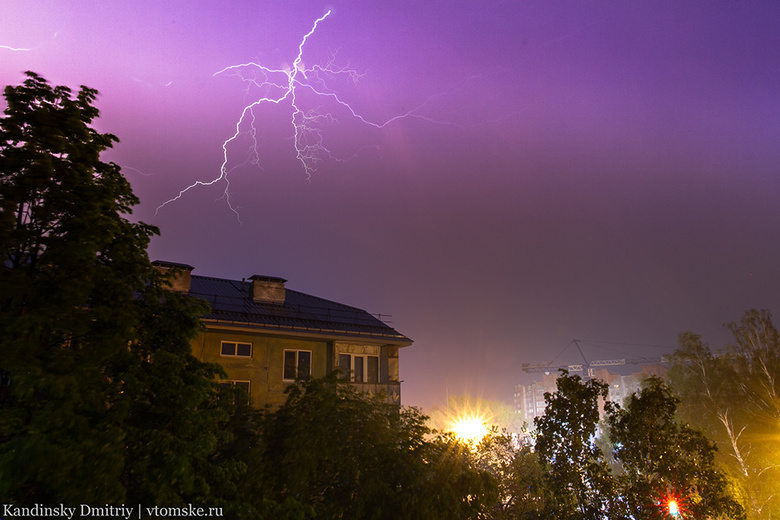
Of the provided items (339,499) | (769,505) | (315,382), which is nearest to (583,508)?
(339,499)

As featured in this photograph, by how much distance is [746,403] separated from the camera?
36.4 meters

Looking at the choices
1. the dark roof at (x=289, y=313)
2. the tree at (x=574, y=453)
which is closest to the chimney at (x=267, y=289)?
the dark roof at (x=289, y=313)

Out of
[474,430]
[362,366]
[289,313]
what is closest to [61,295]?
[289,313]

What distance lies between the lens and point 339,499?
11.0 meters

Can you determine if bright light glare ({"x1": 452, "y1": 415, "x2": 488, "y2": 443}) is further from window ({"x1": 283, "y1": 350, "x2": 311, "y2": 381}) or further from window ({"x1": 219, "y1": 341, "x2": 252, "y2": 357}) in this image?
window ({"x1": 219, "y1": 341, "x2": 252, "y2": 357})

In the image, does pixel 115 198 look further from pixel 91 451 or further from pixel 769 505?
pixel 769 505

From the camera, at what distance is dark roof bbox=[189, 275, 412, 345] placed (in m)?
23.3

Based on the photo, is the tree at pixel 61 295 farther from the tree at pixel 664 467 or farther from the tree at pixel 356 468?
the tree at pixel 664 467

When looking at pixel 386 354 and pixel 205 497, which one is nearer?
pixel 205 497

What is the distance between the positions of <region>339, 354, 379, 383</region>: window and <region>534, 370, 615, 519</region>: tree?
14671mm

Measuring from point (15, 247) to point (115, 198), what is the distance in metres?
1.60

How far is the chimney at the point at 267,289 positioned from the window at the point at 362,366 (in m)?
5.57

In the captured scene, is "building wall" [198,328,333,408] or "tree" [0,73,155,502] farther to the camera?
"building wall" [198,328,333,408]

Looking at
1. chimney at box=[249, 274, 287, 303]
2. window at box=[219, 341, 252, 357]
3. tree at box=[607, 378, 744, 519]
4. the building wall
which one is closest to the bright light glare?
the building wall
